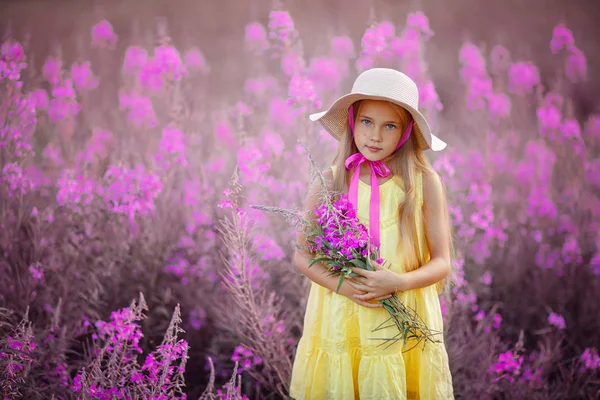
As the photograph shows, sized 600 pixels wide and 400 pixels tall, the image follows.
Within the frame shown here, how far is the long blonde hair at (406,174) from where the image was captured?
180 centimetres

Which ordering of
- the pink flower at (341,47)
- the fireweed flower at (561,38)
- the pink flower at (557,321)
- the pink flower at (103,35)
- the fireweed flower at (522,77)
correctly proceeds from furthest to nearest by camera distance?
the fireweed flower at (522,77) < the pink flower at (341,47) < the fireweed flower at (561,38) < the pink flower at (103,35) < the pink flower at (557,321)

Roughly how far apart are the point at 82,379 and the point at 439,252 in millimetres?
1194

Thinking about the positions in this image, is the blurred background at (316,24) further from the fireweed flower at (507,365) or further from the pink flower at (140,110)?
the fireweed flower at (507,365)

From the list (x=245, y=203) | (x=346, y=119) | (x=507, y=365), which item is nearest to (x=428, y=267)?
(x=346, y=119)

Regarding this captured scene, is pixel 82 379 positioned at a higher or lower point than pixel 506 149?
lower

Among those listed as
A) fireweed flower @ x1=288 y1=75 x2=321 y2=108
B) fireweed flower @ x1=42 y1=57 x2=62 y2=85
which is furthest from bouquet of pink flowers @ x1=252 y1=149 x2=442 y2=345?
fireweed flower @ x1=42 y1=57 x2=62 y2=85

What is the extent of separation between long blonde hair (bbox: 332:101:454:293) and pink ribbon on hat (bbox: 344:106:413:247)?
1.2 inches

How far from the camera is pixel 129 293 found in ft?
9.56

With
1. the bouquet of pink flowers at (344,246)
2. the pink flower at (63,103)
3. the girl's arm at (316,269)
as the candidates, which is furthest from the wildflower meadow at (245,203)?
the bouquet of pink flowers at (344,246)

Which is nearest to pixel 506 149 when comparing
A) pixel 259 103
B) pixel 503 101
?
pixel 503 101

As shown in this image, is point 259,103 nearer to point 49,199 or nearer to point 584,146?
point 49,199

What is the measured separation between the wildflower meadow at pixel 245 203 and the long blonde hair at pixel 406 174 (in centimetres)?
53

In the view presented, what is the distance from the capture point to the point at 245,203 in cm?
318

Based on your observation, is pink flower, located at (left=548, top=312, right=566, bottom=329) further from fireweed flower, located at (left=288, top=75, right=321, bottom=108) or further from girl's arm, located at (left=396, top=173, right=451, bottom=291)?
fireweed flower, located at (left=288, top=75, right=321, bottom=108)
